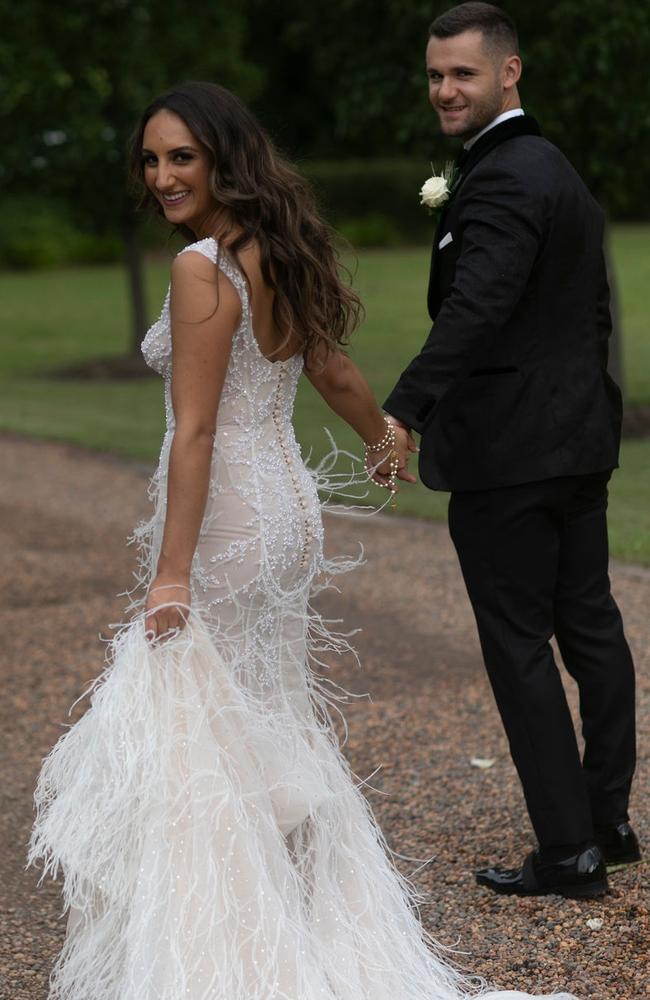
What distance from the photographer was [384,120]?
11.0m

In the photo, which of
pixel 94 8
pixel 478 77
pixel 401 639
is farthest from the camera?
pixel 94 8

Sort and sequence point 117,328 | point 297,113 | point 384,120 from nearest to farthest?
point 384,120 → point 117,328 → point 297,113

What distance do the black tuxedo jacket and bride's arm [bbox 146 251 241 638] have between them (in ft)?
1.69

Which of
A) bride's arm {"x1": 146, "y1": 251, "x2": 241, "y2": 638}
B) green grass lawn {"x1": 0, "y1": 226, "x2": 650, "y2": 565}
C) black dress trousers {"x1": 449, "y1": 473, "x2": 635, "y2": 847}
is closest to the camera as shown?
bride's arm {"x1": 146, "y1": 251, "x2": 241, "y2": 638}

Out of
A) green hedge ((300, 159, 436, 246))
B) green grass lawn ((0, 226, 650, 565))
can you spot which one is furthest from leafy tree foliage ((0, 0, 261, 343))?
green hedge ((300, 159, 436, 246))

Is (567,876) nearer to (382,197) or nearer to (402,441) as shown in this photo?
(402,441)

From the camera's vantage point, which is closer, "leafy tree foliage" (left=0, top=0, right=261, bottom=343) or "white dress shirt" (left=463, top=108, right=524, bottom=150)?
"white dress shirt" (left=463, top=108, right=524, bottom=150)

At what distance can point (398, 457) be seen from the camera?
3438mm

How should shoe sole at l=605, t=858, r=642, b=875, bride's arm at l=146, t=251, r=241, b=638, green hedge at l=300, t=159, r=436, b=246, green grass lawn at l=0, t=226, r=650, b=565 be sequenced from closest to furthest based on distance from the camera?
1. bride's arm at l=146, t=251, r=241, b=638
2. shoe sole at l=605, t=858, r=642, b=875
3. green grass lawn at l=0, t=226, r=650, b=565
4. green hedge at l=300, t=159, r=436, b=246

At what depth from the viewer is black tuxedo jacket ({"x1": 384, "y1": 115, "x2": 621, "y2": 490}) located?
3.31 metres

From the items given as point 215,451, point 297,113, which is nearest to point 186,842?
point 215,451

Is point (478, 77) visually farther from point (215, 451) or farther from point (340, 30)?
point (340, 30)

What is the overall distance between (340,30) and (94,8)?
4217 mm

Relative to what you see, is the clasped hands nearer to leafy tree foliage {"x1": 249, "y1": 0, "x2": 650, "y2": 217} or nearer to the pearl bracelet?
the pearl bracelet
